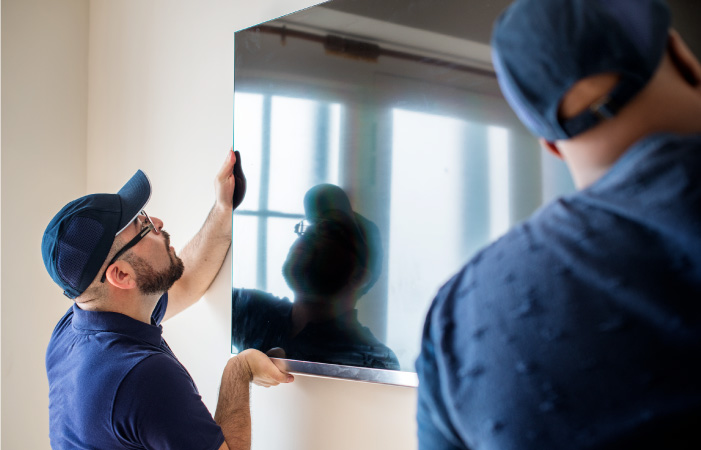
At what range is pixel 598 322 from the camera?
0.52m

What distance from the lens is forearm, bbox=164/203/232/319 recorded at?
6.11 feet

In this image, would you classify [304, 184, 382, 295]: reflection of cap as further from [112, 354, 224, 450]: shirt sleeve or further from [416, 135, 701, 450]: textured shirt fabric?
[416, 135, 701, 450]: textured shirt fabric

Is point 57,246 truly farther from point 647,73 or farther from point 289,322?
point 647,73

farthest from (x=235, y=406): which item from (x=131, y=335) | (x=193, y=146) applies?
(x=193, y=146)

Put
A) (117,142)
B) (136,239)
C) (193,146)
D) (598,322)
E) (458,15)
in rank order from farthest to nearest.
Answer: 1. (117,142)
2. (193,146)
3. (136,239)
4. (458,15)
5. (598,322)

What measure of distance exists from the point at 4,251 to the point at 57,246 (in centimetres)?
99

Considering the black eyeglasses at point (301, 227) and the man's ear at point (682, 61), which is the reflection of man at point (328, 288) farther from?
the man's ear at point (682, 61)

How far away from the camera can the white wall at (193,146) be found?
1594mm

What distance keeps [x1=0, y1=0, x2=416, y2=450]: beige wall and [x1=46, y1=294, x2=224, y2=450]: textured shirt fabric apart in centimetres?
35

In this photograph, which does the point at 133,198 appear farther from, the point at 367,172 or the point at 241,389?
the point at 367,172

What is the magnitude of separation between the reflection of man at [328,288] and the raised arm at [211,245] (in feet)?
1.01

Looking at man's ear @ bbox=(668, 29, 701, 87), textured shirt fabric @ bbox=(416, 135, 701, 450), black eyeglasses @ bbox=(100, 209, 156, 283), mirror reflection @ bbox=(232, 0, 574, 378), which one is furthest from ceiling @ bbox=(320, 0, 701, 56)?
black eyeglasses @ bbox=(100, 209, 156, 283)

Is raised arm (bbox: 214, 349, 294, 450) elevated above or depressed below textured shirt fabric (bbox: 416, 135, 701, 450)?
below

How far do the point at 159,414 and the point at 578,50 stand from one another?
1.32 metres
